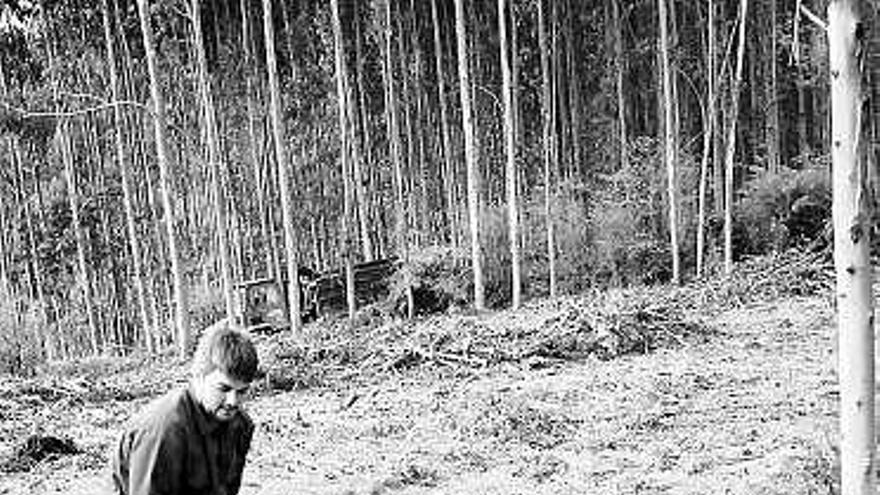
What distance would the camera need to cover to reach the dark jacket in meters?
2.88

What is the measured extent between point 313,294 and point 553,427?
642 inches

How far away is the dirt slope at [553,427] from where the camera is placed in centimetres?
786

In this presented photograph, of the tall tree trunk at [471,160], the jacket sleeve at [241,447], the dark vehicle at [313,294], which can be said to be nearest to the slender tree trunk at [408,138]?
the dark vehicle at [313,294]

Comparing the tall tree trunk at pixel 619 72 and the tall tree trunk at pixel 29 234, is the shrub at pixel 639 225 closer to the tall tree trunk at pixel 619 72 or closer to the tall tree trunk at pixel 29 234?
the tall tree trunk at pixel 619 72

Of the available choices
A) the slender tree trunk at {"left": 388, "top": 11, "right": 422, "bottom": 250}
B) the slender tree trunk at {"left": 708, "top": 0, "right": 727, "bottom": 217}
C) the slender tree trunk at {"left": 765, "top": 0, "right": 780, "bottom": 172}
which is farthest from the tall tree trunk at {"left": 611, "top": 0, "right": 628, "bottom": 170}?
the slender tree trunk at {"left": 388, "top": 11, "right": 422, "bottom": 250}

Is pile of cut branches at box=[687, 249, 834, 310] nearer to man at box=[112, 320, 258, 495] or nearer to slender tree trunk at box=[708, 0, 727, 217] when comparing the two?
slender tree trunk at box=[708, 0, 727, 217]

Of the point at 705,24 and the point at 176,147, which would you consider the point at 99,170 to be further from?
the point at 705,24

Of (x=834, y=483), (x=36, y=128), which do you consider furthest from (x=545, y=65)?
(x=834, y=483)

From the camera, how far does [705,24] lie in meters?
28.8

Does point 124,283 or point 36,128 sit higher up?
point 36,128

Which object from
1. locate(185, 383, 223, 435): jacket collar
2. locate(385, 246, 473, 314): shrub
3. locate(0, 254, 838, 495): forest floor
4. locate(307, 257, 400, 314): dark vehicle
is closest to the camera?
locate(185, 383, 223, 435): jacket collar


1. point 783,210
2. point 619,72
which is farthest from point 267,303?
point 783,210

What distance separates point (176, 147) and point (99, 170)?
9.56 ft

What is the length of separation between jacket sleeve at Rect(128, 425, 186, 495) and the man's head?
0.46ft
